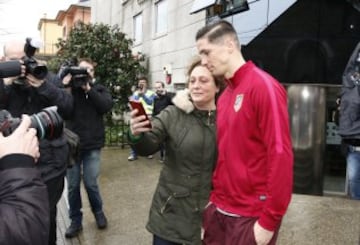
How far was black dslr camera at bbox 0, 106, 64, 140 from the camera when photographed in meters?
2.09

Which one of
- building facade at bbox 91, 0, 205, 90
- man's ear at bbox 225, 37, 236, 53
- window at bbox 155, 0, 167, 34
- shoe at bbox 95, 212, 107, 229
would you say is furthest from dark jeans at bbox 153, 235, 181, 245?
window at bbox 155, 0, 167, 34

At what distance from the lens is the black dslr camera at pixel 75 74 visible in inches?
195

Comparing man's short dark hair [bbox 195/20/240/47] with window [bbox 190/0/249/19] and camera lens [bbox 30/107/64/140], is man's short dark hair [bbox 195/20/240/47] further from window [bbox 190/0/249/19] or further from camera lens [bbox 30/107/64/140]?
window [bbox 190/0/249/19]

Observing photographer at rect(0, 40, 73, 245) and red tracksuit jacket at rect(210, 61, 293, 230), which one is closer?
red tracksuit jacket at rect(210, 61, 293, 230)

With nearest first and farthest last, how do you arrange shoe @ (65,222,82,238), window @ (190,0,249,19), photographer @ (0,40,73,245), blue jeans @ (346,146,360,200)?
1. photographer @ (0,40,73,245)
2. blue jeans @ (346,146,360,200)
3. shoe @ (65,222,82,238)
4. window @ (190,0,249,19)

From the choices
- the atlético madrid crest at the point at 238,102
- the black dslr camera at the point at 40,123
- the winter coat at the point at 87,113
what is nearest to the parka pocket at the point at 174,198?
the atlético madrid crest at the point at 238,102

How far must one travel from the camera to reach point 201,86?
3.40 meters

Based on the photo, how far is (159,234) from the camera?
3348mm

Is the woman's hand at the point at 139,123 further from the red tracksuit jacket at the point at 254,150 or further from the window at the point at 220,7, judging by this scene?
the window at the point at 220,7

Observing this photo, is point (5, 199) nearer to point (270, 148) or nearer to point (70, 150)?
point (270, 148)

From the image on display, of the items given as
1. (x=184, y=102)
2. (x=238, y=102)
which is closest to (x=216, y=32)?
(x=238, y=102)

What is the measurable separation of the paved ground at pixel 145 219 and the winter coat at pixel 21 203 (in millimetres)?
3476

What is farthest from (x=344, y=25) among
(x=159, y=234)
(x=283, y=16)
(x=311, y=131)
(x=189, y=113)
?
(x=159, y=234)

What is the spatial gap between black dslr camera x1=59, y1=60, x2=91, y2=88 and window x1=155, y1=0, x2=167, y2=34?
10071mm
